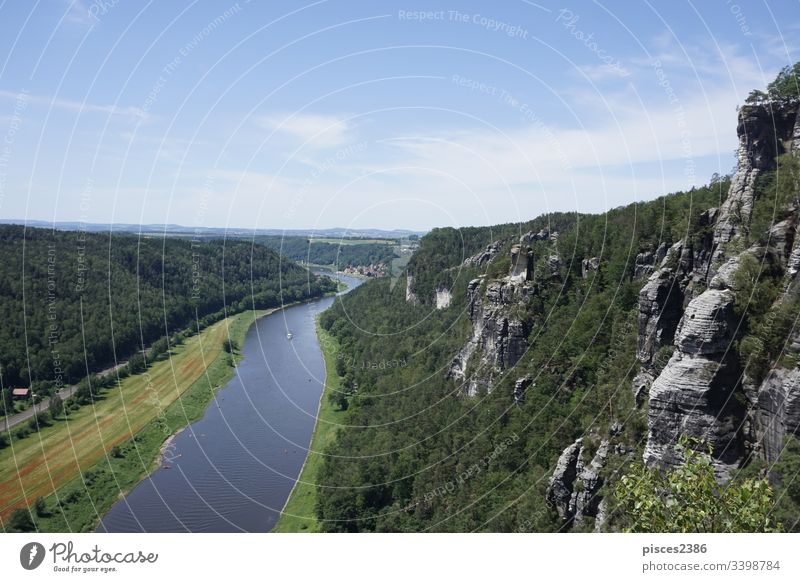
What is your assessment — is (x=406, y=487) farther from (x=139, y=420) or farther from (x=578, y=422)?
(x=139, y=420)

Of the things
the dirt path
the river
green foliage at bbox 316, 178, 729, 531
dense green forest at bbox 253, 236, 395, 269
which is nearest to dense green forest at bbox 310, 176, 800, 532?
green foliage at bbox 316, 178, 729, 531

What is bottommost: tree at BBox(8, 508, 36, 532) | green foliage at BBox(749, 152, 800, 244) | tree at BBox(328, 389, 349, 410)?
tree at BBox(8, 508, 36, 532)

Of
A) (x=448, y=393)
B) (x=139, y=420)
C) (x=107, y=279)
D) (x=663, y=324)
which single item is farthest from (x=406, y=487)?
(x=107, y=279)

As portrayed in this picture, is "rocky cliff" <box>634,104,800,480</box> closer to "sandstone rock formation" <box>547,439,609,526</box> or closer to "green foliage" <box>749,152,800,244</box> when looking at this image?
"green foliage" <box>749,152,800,244</box>

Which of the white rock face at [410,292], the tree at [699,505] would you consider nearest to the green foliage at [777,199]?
the tree at [699,505]

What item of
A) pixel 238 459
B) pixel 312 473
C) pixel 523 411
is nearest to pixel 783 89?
pixel 523 411

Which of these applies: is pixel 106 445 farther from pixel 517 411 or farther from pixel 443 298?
pixel 443 298
